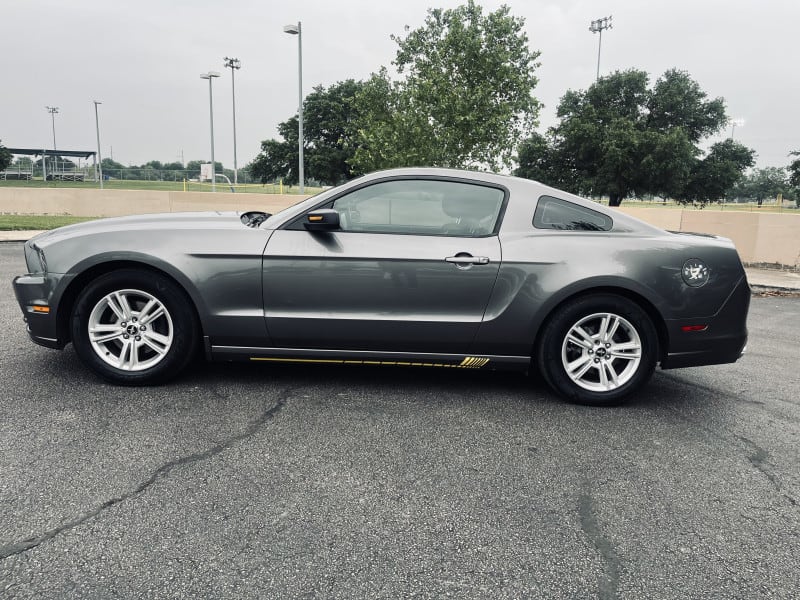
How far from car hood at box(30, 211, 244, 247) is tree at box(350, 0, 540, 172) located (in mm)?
17752

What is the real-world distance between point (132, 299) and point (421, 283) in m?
1.91

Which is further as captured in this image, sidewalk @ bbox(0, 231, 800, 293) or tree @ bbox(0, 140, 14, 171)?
tree @ bbox(0, 140, 14, 171)

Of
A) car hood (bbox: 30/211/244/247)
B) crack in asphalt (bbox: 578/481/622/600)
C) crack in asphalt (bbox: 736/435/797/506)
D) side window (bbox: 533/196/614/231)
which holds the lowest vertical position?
crack in asphalt (bbox: 736/435/797/506)

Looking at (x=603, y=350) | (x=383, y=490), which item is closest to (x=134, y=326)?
(x=383, y=490)

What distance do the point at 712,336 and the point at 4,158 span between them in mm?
84337

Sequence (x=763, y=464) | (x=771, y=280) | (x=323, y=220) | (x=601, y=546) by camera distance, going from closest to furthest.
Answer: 1. (x=601, y=546)
2. (x=763, y=464)
3. (x=323, y=220)
4. (x=771, y=280)

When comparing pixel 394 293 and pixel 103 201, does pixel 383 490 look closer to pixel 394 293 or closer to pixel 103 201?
pixel 394 293

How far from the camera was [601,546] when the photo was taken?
2385 millimetres

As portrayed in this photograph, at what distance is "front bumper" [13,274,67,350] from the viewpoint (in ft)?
13.1

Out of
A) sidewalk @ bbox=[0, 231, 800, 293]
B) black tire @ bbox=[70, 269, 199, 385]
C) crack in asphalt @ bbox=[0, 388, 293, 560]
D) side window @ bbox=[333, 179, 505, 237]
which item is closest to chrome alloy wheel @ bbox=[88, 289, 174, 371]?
black tire @ bbox=[70, 269, 199, 385]

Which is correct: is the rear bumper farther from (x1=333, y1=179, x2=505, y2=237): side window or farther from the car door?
(x1=333, y1=179, x2=505, y2=237): side window

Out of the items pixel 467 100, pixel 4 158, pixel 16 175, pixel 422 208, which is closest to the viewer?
pixel 422 208

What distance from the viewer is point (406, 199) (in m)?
4.12

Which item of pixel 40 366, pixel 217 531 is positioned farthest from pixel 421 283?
pixel 40 366
